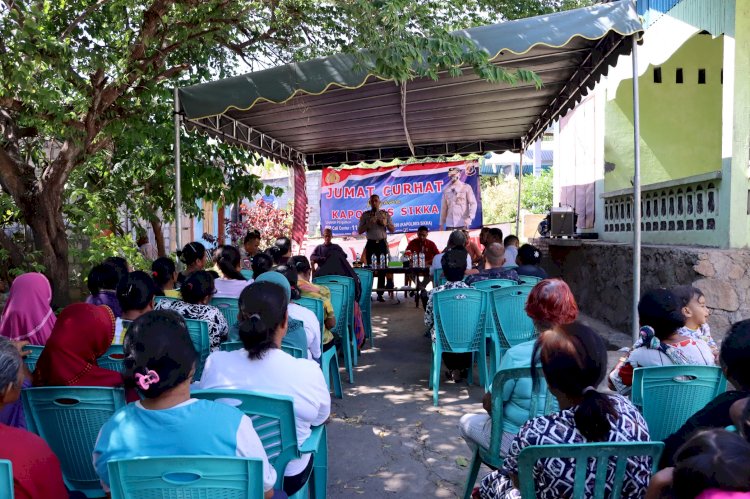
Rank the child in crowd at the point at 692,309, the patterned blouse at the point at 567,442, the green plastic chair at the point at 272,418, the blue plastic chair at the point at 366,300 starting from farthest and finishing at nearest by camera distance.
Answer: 1. the blue plastic chair at the point at 366,300
2. the child in crowd at the point at 692,309
3. the green plastic chair at the point at 272,418
4. the patterned blouse at the point at 567,442

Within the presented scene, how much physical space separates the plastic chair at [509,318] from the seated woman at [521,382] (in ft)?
6.45

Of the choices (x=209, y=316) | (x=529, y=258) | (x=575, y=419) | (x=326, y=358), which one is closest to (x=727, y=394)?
(x=575, y=419)

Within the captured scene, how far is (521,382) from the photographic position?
254cm

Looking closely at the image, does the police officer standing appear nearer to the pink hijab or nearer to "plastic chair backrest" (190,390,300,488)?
the pink hijab

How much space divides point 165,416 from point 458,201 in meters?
10.2

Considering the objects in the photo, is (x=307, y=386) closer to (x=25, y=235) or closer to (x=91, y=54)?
(x=91, y=54)

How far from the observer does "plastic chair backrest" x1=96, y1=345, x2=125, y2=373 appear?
119 inches

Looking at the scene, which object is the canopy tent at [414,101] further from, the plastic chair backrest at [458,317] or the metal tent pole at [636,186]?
the plastic chair backrest at [458,317]

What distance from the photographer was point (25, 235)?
341 inches

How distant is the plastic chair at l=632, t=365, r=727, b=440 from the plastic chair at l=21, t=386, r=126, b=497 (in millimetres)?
2016

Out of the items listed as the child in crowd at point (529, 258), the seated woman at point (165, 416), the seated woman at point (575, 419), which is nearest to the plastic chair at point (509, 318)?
the child in crowd at point (529, 258)

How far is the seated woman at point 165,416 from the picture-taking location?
1.80 meters

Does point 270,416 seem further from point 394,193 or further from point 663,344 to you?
point 394,193

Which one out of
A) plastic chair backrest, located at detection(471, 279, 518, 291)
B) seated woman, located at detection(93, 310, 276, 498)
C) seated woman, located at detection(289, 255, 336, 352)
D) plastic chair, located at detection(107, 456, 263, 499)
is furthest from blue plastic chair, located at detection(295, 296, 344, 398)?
plastic chair, located at detection(107, 456, 263, 499)
